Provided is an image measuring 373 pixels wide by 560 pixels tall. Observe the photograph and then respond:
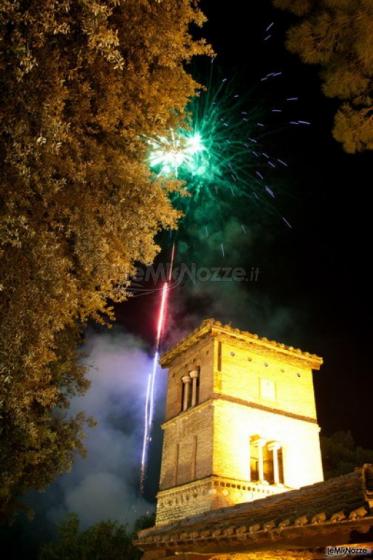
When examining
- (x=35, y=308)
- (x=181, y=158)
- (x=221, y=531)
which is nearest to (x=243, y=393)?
(x=221, y=531)

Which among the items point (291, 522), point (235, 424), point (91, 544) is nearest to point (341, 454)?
point (235, 424)

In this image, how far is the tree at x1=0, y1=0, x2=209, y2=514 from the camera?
259 inches

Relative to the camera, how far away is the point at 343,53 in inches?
252

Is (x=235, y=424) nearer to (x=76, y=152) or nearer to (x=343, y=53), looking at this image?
(x=76, y=152)

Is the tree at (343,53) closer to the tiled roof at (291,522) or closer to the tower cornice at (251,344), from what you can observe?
the tiled roof at (291,522)

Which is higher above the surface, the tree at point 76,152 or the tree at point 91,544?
the tree at point 76,152

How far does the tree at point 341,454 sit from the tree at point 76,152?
88.3ft

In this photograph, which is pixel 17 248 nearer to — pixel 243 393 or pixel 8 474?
pixel 8 474

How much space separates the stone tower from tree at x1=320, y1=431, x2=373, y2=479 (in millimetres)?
14203

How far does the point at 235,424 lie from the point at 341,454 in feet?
61.3

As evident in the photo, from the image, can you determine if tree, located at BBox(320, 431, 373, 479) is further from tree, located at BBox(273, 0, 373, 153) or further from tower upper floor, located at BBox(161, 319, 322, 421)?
tree, located at BBox(273, 0, 373, 153)

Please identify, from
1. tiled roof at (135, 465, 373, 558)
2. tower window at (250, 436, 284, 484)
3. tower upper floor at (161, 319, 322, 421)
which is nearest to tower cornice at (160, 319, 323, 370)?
tower upper floor at (161, 319, 322, 421)

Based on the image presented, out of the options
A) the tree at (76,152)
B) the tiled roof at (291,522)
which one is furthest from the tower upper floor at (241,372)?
the tree at (76,152)

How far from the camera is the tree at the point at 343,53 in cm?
604
